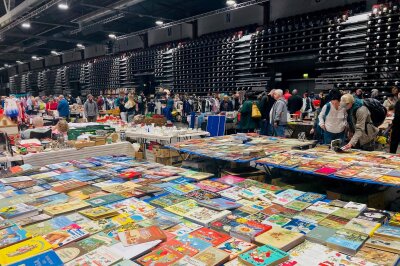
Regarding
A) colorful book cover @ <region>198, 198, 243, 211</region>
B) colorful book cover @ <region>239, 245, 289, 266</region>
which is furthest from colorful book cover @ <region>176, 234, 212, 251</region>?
colorful book cover @ <region>198, 198, 243, 211</region>

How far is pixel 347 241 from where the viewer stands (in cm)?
190

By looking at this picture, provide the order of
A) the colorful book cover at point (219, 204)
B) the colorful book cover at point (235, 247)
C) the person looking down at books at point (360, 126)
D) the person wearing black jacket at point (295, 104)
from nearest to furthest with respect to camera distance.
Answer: the colorful book cover at point (235, 247) < the colorful book cover at point (219, 204) < the person looking down at books at point (360, 126) < the person wearing black jacket at point (295, 104)

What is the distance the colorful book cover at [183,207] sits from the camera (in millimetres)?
2422

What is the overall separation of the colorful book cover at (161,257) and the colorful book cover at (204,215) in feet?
1.45

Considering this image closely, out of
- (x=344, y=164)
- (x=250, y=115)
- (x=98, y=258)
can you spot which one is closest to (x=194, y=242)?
(x=98, y=258)

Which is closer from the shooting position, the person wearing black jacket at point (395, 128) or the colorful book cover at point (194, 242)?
the colorful book cover at point (194, 242)

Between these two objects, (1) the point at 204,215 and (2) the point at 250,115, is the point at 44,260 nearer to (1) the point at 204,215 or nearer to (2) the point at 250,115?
(1) the point at 204,215

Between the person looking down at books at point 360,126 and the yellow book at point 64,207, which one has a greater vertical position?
the person looking down at books at point 360,126

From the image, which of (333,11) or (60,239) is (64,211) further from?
(333,11)

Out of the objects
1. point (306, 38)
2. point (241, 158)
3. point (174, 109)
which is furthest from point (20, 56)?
point (241, 158)

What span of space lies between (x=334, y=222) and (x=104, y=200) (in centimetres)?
173

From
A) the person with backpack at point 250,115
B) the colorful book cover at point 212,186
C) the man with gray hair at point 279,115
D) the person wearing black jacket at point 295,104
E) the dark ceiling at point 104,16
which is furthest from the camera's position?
the dark ceiling at point 104,16

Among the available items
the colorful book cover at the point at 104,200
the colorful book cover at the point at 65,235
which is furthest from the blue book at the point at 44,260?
the colorful book cover at the point at 104,200

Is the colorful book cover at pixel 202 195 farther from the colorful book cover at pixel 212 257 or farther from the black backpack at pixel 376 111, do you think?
the black backpack at pixel 376 111
